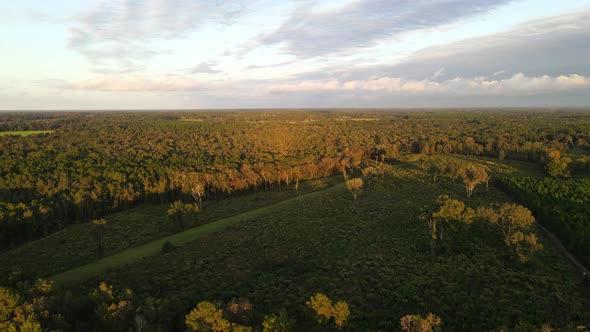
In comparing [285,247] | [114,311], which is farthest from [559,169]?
[114,311]

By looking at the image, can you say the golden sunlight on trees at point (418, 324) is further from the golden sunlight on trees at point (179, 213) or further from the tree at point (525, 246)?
the golden sunlight on trees at point (179, 213)

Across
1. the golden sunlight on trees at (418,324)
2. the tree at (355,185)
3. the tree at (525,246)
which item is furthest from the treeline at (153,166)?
the golden sunlight on trees at (418,324)

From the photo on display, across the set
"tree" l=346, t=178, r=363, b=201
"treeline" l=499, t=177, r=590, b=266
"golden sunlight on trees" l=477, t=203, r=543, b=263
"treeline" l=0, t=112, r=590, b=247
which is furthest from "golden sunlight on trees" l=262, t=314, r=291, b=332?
"treeline" l=0, t=112, r=590, b=247

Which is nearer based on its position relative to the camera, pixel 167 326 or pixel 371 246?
pixel 167 326

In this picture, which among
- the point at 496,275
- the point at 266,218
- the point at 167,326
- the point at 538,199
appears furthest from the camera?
the point at 266,218

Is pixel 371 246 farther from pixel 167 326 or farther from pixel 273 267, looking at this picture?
pixel 167 326

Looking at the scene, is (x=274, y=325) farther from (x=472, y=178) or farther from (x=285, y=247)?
(x=472, y=178)

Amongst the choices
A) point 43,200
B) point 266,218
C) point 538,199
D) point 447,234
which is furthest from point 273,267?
point 43,200
